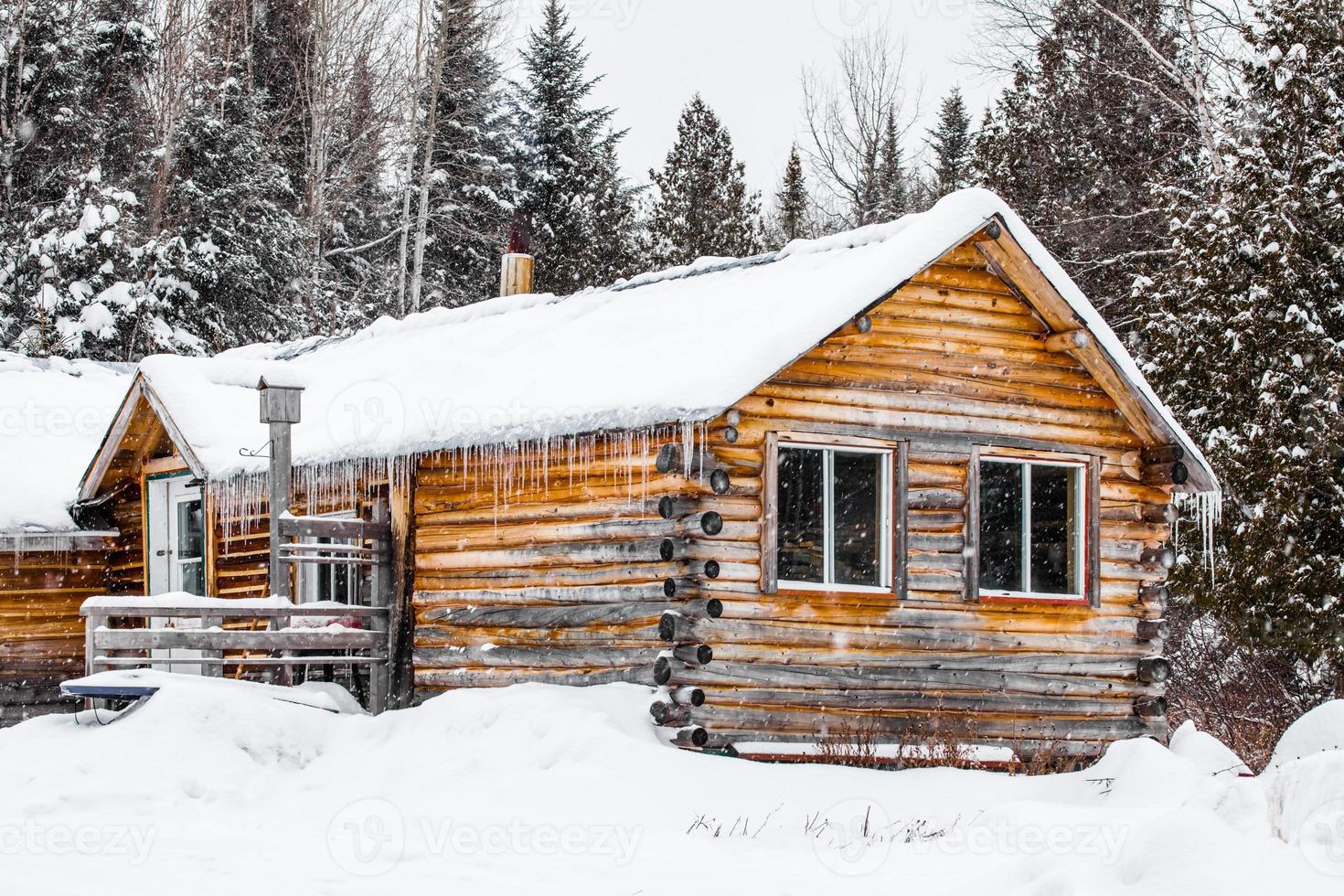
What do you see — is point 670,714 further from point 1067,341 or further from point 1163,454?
point 1163,454

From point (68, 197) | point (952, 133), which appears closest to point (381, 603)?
point (68, 197)

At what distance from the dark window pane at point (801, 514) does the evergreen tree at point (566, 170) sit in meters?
24.6

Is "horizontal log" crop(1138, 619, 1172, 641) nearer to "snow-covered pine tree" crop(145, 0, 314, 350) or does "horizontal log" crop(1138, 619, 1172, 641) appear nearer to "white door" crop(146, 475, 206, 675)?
"white door" crop(146, 475, 206, 675)

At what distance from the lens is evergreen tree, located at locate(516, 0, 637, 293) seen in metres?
38.4

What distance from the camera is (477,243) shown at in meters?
38.3

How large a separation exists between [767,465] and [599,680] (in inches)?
89.6

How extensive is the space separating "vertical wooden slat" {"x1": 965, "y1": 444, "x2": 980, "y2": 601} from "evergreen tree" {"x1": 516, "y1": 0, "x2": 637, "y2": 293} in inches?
952

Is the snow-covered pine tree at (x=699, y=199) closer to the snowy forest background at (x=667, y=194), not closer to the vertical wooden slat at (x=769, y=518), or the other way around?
the snowy forest background at (x=667, y=194)

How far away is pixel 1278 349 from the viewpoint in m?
19.1

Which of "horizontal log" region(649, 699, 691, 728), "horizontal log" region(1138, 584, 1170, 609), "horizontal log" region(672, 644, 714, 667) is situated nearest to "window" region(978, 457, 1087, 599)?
"horizontal log" region(1138, 584, 1170, 609)

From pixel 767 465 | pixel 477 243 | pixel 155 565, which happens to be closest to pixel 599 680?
pixel 767 465

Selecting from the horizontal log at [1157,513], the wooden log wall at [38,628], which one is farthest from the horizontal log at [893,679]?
the wooden log wall at [38,628]

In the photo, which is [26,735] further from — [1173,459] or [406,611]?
[1173,459]

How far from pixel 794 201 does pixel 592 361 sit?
98.4 feet
